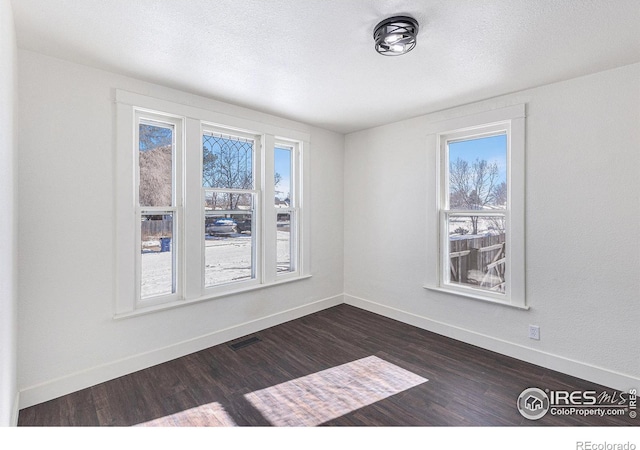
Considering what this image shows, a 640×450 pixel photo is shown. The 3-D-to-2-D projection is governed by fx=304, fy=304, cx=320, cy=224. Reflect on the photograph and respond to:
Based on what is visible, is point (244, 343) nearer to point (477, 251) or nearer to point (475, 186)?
point (477, 251)

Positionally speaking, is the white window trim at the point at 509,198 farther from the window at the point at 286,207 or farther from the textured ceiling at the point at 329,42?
the window at the point at 286,207

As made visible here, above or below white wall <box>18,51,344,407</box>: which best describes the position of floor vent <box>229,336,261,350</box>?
below

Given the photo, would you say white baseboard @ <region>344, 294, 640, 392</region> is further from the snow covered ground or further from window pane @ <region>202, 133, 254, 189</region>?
window pane @ <region>202, 133, 254, 189</region>

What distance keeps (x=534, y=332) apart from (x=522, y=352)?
0.23 meters

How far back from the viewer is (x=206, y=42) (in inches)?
82.4

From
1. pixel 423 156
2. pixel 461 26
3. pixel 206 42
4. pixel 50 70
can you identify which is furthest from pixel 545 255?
pixel 50 70

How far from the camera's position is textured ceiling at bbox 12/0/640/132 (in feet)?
5.76

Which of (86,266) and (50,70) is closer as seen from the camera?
(50,70)

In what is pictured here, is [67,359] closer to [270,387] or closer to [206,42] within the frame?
[270,387]

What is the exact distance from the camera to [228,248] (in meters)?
3.43

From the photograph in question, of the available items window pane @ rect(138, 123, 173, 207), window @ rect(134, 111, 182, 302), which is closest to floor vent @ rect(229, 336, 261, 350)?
window @ rect(134, 111, 182, 302)

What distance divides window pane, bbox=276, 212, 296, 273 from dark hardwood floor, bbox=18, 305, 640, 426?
92 centimetres

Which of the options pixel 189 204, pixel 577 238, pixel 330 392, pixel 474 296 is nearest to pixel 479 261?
pixel 474 296
